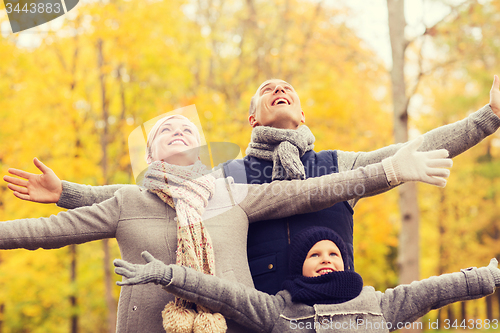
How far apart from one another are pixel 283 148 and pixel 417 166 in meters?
0.84

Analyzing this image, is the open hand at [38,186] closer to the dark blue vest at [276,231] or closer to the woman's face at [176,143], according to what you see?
the woman's face at [176,143]

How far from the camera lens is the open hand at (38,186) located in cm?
250

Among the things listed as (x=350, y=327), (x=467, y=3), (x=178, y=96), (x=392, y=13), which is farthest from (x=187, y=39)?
(x=350, y=327)

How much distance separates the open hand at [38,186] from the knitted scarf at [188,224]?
56 centimetres

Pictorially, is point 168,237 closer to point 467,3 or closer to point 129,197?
point 129,197

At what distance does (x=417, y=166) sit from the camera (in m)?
2.21

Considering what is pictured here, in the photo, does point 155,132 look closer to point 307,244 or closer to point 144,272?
point 144,272

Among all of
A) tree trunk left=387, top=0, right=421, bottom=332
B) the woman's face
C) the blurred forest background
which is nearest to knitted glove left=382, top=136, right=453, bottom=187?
the woman's face

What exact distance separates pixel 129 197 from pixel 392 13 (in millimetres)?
5575

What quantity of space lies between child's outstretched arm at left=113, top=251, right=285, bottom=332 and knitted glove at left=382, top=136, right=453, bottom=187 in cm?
92

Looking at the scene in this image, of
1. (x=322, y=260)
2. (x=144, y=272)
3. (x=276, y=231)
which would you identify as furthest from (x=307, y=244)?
(x=144, y=272)

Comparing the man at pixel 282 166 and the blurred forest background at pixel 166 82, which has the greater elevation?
the blurred forest background at pixel 166 82

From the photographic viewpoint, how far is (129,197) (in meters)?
2.50

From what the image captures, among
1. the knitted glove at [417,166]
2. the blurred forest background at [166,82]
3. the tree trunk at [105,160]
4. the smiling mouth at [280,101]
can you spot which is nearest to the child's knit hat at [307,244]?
the knitted glove at [417,166]
